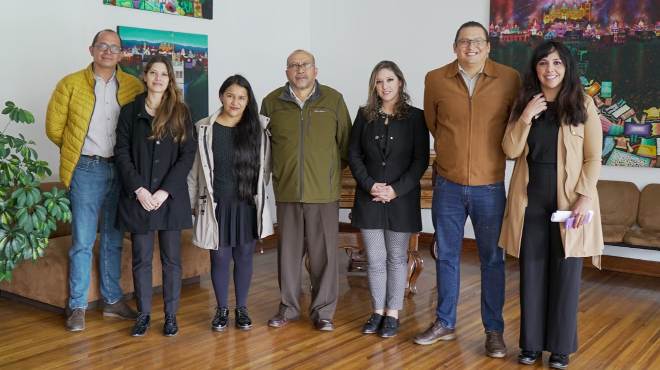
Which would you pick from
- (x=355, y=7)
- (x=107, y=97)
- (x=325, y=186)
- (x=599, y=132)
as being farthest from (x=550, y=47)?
(x=355, y=7)

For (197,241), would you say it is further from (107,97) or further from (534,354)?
(534,354)

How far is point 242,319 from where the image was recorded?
4.11 m

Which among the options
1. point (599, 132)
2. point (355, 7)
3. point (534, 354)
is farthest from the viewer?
point (355, 7)

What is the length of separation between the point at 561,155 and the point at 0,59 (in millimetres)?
3883

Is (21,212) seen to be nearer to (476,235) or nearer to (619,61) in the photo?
(476,235)

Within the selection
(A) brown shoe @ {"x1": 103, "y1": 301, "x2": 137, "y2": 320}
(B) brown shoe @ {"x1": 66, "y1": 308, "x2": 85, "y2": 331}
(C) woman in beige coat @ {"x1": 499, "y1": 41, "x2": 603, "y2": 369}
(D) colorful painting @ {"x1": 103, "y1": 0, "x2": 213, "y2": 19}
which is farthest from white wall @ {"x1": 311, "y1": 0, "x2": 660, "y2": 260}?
(B) brown shoe @ {"x1": 66, "y1": 308, "x2": 85, "y2": 331}

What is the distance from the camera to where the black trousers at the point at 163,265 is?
3938 millimetres

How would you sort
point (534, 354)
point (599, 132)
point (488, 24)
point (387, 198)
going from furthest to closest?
point (488, 24)
point (387, 198)
point (534, 354)
point (599, 132)

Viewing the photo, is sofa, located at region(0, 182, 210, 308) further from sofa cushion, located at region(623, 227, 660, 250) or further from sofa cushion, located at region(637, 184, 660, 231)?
→ sofa cushion, located at region(637, 184, 660, 231)

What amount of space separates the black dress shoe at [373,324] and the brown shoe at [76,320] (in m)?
1.67

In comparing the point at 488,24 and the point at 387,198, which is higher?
the point at 488,24

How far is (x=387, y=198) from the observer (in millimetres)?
3830

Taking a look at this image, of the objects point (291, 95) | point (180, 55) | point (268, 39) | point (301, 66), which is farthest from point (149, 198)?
point (268, 39)

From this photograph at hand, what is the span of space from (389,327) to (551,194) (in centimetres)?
124
